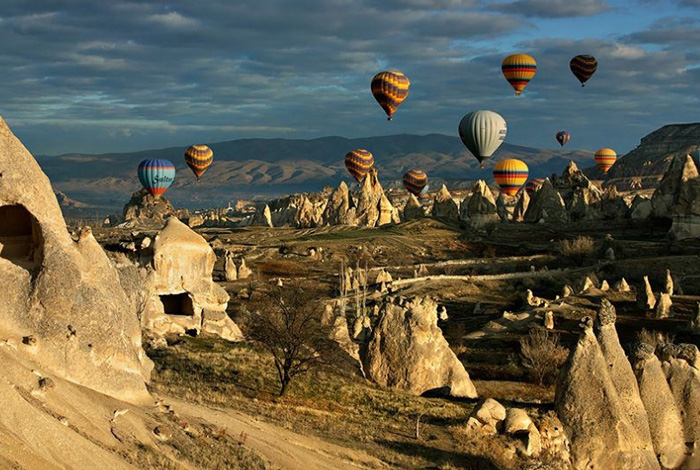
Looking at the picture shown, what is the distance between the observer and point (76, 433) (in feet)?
44.4

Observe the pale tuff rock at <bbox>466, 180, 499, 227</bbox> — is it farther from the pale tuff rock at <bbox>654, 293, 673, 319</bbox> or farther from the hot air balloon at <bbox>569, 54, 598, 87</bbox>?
the pale tuff rock at <bbox>654, 293, 673, 319</bbox>

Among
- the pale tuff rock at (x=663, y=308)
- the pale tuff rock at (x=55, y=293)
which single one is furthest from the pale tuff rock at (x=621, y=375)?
the pale tuff rock at (x=663, y=308)

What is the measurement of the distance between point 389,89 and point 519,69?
672 inches

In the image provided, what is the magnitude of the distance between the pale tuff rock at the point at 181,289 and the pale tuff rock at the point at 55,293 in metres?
15.2

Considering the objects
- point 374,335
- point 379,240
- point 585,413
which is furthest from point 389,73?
point 585,413

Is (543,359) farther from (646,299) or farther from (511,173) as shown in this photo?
(511,173)

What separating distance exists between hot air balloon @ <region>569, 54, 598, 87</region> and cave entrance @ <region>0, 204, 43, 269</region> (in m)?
126

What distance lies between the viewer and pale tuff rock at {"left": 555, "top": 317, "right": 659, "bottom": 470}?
22219 millimetres

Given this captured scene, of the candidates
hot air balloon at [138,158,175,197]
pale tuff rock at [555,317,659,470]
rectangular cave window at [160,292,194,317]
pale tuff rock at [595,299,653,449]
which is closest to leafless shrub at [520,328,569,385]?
pale tuff rock at [595,299,653,449]

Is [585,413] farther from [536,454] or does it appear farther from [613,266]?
[613,266]

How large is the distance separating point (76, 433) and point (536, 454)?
42.3 ft

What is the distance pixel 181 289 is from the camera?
113ft

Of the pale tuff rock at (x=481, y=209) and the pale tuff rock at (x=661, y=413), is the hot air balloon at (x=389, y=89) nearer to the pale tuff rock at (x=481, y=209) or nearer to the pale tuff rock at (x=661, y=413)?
the pale tuff rock at (x=481, y=209)

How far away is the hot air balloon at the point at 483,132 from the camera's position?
106562 mm
